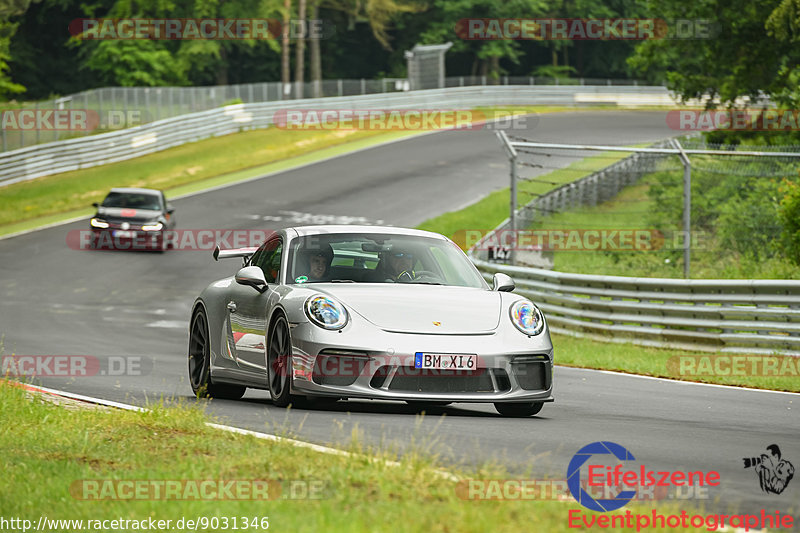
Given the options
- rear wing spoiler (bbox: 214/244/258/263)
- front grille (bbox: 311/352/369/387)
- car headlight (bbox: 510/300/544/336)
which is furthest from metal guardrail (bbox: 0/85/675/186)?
front grille (bbox: 311/352/369/387)

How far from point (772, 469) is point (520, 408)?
9.38ft

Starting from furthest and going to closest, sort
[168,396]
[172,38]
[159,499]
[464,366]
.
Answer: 1. [172,38]
2. [168,396]
3. [464,366]
4. [159,499]

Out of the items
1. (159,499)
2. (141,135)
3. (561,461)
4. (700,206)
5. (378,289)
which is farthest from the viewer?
(141,135)

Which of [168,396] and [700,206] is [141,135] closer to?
[700,206]

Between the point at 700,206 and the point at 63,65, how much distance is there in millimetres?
61823

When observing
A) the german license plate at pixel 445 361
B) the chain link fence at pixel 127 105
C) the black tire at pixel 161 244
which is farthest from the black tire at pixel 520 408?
the chain link fence at pixel 127 105

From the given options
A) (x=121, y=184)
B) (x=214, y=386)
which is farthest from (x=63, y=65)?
(x=214, y=386)

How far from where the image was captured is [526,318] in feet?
31.3

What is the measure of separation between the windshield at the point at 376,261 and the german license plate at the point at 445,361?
1.26 meters

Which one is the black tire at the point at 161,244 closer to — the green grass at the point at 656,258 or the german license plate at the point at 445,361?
the green grass at the point at 656,258

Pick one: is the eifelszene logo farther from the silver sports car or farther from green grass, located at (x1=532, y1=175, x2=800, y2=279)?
green grass, located at (x1=532, y1=175, x2=800, y2=279)

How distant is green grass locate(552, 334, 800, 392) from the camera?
13466 mm

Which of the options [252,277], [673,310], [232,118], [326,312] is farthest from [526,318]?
[232,118]

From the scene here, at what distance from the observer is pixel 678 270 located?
22.5 m
